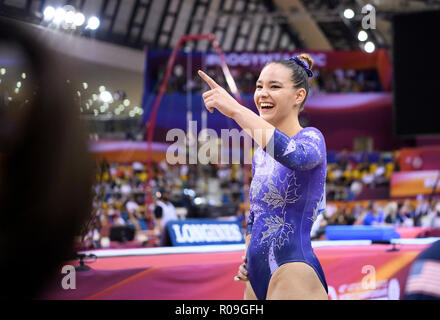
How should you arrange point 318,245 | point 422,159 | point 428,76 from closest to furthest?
point 318,245, point 428,76, point 422,159

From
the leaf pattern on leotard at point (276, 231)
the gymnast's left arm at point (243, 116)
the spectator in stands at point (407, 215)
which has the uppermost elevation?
the gymnast's left arm at point (243, 116)

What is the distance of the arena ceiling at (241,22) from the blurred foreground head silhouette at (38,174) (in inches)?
751

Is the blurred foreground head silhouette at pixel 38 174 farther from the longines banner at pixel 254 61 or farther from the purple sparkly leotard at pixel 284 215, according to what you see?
the longines banner at pixel 254 61

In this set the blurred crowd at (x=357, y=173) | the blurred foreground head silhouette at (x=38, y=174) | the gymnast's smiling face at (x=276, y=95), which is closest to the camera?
the blurred foreground head silhouette at (x=38, y=174)

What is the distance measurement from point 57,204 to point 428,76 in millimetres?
16013

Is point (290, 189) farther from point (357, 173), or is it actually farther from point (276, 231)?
point (357, 173)

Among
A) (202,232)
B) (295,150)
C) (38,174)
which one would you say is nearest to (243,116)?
(295,150)

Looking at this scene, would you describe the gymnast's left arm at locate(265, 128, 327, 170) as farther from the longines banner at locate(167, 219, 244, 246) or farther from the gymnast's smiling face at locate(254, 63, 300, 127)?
the longines banner at locate(167, 219, 244, 246)

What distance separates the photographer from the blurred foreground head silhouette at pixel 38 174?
72 centimetres

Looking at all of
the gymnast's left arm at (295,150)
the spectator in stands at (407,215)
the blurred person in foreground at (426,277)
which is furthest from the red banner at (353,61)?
the blurred person in foreground at (426,277)

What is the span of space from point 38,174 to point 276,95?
4.75 ft

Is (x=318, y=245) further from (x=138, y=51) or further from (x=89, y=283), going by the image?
(x=138, y=51)
